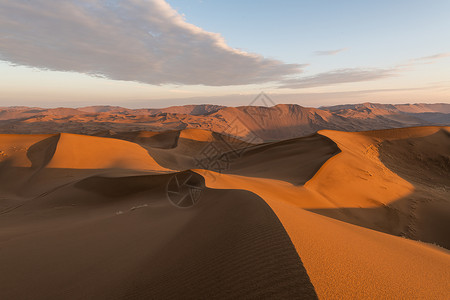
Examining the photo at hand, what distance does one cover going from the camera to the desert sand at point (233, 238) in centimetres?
218

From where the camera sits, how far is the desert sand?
2178 mm

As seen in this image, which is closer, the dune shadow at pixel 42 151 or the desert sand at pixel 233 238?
the desert sand at pixel 233 238

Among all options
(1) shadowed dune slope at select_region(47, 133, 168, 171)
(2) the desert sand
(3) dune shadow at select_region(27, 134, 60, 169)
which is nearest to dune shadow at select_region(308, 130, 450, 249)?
(2) the desert sand

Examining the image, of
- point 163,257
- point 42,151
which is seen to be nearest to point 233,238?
point 163,257

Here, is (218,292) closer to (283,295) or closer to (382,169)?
(283,295)

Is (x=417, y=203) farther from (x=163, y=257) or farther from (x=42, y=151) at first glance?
(x=42, y=151)

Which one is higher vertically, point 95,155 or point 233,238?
point 233,238

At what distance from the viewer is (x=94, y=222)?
5.80 meters

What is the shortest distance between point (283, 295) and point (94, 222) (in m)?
5.72

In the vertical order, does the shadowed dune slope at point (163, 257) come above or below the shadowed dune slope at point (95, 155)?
above

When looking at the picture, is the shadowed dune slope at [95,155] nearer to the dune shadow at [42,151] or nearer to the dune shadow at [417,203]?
the dune shadow at [42,151]

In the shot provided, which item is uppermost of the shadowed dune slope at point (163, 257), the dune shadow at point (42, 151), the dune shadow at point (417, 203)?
the shadowed dune slope at point (163, 257)

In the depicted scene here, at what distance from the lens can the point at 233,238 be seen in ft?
9.87

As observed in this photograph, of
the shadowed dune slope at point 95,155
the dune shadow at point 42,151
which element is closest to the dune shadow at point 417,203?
the shadowed dune slope at point 95,155
